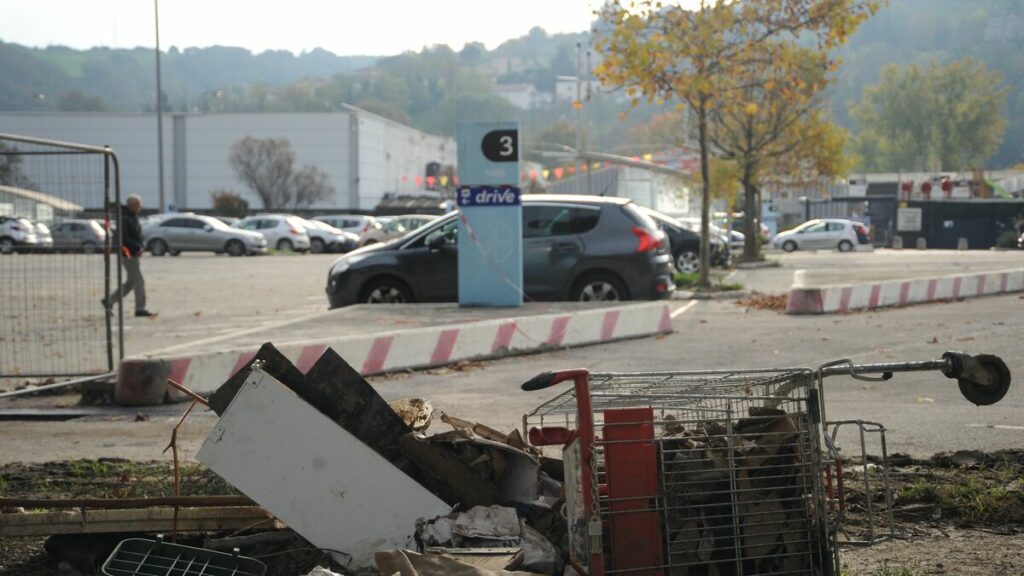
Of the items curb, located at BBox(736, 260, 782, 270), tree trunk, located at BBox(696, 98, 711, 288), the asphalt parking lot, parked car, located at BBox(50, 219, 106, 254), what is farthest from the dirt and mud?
curb, located at BBox(736, 260, 782, 270)

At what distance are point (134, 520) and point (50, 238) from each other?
23.2 ft

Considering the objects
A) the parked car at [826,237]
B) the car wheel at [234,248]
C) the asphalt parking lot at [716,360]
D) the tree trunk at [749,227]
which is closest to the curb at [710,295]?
the asphalt parking lot at [716,360]

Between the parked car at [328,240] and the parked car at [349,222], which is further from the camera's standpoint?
the parked car at [349,222]

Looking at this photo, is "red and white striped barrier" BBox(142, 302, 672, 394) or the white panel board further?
"red and white striped barrier" BBox(142, 302, 672, 394)

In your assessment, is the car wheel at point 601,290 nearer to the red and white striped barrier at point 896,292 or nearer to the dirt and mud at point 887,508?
the red and white striped barrier at point 896,292

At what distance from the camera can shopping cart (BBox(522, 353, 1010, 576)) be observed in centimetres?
425

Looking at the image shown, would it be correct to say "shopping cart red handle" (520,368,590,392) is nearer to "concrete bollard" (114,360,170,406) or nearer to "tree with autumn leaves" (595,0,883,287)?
"concrete bollard" (114,360,170,406)

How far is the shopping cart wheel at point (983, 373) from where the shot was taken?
415 centimetres

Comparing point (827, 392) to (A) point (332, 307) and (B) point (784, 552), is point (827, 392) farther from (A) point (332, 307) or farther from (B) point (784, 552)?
(A) point (332, 307)

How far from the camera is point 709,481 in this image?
4.45 meters

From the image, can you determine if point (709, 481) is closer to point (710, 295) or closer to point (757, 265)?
point (710, 295)

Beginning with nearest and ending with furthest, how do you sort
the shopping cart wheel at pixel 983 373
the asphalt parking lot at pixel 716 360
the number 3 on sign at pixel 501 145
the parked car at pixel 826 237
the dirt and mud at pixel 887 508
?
the shopping cart wheel at pixel 983 373 → the dirt and mud at pixel 887 508 → the asphalt parking lot at pixel 716 360 → the number 3 on sign at pixel 501 145 → the parked car at pixel 826 237

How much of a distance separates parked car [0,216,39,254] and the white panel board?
6806 millimetres

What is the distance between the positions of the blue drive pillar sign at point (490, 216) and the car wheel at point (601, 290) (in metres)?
1.16
